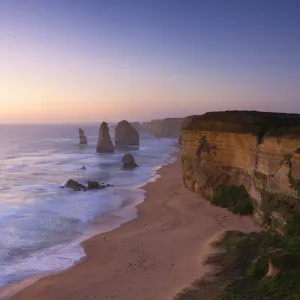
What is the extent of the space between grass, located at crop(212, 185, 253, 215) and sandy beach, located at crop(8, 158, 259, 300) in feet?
2.26

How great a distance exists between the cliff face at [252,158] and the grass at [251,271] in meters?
2.57

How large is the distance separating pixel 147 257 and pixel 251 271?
564 cm

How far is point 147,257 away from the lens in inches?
757

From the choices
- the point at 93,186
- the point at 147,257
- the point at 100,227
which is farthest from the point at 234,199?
the point at 93,186

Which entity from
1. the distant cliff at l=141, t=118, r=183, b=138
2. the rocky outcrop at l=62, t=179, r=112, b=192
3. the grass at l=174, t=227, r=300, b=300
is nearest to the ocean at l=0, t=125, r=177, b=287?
the rocky outcrop at l=62, t=179, r=112, b=192

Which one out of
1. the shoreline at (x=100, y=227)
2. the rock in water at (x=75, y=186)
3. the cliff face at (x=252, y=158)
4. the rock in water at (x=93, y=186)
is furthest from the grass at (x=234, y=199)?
the rock in water at (x=75, y=186)

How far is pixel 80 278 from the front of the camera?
56.7 feet

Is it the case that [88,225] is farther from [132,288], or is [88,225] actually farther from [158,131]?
[158,131]

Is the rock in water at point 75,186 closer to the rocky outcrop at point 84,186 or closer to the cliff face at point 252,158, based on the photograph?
the rocky outcrop at point 84,186

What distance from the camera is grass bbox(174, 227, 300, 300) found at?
13.5m

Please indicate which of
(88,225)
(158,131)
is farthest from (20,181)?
(158,131)

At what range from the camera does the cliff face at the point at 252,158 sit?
20.7m

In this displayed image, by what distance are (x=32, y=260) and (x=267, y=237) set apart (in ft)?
40.0

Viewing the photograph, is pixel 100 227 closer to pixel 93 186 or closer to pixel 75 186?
pixel 93 186
